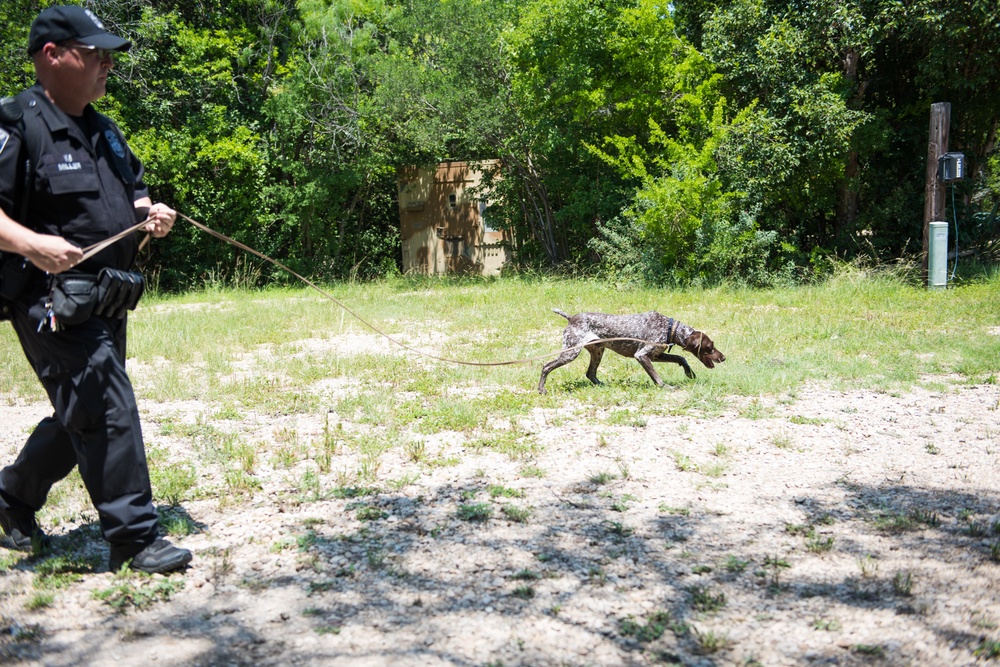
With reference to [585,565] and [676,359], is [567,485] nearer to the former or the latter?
[585,565]

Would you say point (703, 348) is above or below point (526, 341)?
above

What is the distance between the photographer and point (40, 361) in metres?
3.48

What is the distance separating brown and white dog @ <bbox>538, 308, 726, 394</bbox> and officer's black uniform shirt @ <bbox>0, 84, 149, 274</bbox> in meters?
4.01

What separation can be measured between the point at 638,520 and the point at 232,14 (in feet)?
66.7

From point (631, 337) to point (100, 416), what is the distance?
14.6ft

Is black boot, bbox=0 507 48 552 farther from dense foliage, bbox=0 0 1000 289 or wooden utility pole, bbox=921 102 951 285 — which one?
wooden utility pole, bbox=921 102 951 285

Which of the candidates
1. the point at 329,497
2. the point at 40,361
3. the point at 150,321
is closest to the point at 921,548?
the point at 329,497

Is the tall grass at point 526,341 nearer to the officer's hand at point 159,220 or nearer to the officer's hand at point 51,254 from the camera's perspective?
the officer's hand at point 159,220

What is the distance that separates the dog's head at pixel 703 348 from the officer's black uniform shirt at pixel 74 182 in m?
4.70

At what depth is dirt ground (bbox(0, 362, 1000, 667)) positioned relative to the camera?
9.55 ft

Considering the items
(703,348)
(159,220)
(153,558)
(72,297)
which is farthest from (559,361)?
(72,297)

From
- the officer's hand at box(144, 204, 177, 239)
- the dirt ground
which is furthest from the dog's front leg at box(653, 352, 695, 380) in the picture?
the officer's hand at box(144, 204, 177, 239)

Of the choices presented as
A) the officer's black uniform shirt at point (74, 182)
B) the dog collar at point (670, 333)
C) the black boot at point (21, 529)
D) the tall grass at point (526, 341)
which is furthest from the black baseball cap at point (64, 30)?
the dog collar at point (670, 333)

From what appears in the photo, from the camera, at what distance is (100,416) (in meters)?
3.41
